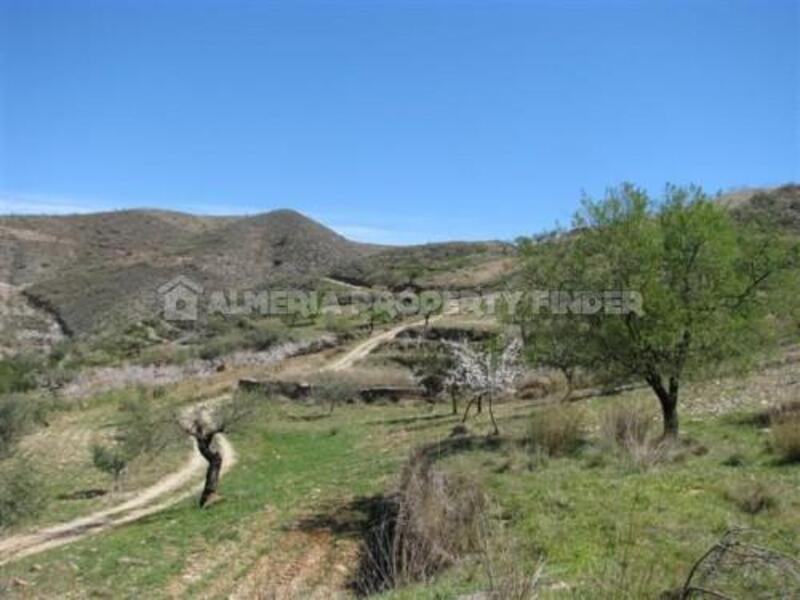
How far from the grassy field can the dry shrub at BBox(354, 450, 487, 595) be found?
46cm

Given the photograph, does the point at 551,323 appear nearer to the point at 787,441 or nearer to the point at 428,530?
the point at 787,441

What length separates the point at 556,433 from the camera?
19.3m

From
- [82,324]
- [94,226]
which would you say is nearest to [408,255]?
[82,324]

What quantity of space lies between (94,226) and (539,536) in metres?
129

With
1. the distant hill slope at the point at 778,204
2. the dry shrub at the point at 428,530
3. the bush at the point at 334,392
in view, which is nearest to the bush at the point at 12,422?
the bush at the point at 334,392

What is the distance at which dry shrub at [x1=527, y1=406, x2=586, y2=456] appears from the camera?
62.3ft

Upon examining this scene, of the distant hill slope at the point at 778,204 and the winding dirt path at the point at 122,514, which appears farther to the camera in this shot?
the distant hill slope at the point at 778,204

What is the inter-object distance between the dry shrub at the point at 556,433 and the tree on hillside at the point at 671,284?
5.60 feet

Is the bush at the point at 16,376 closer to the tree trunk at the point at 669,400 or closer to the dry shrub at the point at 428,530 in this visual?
the dry shrub at the point at 428,530

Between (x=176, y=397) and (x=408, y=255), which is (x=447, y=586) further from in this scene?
(x=408, y=255)

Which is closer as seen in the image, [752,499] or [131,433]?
[752,499]

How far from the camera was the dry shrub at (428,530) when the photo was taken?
10.8 meters

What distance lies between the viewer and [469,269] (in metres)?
92.1

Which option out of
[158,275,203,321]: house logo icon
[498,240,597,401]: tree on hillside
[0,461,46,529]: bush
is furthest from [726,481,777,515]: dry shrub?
[158,275,203,321]: house logo icon
